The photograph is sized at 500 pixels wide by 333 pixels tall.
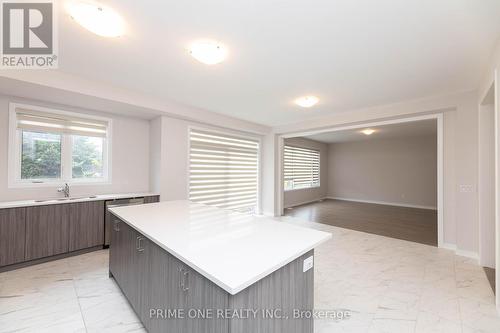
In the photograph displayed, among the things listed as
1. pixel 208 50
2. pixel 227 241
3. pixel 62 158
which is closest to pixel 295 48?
pixel 208 50

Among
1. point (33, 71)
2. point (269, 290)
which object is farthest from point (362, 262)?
point (33, 71)

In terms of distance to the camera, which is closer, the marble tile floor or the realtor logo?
the realtor logo

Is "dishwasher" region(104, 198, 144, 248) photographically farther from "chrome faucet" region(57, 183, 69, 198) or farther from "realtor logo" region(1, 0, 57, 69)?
"realtor logo" region(1, 0, 57, 69)

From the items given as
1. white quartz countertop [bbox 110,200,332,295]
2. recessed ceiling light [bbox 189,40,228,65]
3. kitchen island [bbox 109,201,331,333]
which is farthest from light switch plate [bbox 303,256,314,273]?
recessed ceiling light [bbox 189,40,228,65]

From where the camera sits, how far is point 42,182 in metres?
3.41

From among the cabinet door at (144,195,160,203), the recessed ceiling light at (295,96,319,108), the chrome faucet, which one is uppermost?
the recessed ceiling light at (295,96,319,108)

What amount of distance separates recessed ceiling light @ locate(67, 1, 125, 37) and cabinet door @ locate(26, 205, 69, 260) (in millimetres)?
2669

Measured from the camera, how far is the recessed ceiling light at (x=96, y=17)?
1.66 metres

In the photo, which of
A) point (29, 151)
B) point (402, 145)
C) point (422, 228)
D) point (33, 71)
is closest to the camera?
point (33, 71)

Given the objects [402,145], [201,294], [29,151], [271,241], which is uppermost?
[402,145]

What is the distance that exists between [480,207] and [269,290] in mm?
3741

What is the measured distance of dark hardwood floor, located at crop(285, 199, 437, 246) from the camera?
4.51 metres

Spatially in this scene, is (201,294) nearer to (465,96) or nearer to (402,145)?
(465,96)

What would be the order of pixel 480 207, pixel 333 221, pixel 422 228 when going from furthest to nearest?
pixel 333 221, pixel 422 228, pixel 480 207
